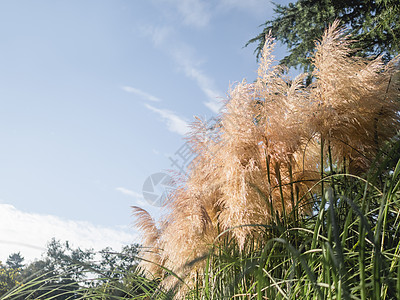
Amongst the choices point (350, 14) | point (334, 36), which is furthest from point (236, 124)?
point (350, 14)

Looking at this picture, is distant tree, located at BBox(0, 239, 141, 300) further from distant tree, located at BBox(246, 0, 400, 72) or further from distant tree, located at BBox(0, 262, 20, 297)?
distant tree, located at BBox(0, 262, 20, 297)

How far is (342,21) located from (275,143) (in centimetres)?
543

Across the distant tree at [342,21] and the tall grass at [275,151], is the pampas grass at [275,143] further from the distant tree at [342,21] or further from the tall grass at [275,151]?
the distant tree at [342,21]

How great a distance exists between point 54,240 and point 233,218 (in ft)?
45.0

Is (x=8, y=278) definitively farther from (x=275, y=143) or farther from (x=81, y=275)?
(x=275, y=143)

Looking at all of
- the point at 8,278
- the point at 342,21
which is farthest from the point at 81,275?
the point at 8,278

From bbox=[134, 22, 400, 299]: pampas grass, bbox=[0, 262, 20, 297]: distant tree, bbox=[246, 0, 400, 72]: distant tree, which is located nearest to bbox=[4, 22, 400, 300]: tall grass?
bbox=[134, 22, 400, 299]: pampas grass

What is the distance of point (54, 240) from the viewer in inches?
573

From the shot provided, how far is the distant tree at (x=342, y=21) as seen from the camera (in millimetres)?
6895

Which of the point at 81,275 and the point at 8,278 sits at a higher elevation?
Answer: the point at 81,275

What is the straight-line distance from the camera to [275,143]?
2.65m

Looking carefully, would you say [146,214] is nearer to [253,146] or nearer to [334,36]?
[253,146]

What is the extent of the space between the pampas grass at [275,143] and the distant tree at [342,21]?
174 inches

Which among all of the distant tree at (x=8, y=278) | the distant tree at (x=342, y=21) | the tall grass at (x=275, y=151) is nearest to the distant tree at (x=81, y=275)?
the tall grass at (x=275, y=151)
